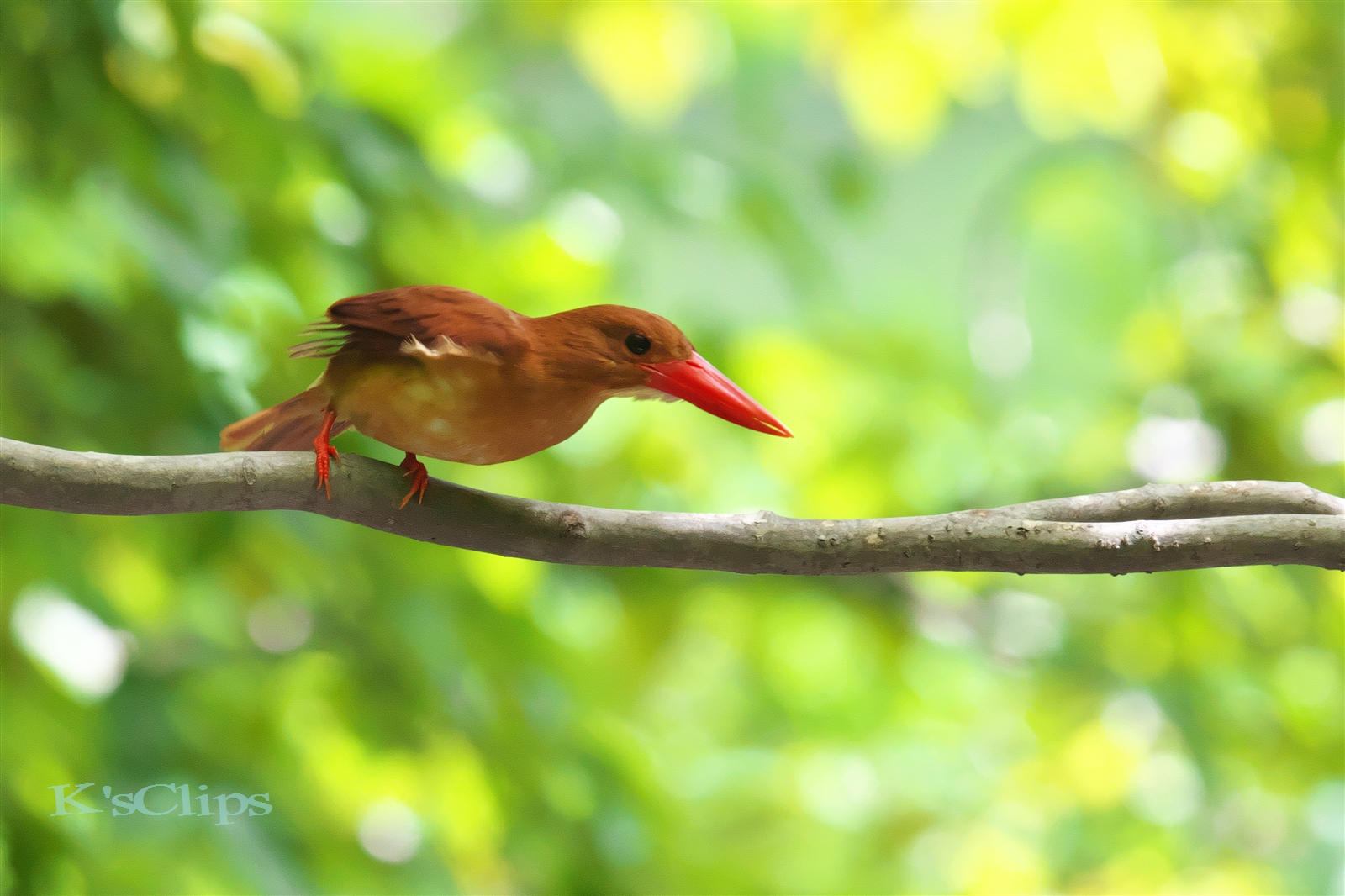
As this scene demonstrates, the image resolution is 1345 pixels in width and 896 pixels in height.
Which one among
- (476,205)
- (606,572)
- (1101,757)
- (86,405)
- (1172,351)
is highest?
(476,205)

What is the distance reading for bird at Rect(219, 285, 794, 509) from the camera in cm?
63

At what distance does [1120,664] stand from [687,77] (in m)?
1.13

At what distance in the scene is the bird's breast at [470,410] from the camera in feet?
2.06

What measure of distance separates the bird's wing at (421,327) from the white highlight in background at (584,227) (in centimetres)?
75

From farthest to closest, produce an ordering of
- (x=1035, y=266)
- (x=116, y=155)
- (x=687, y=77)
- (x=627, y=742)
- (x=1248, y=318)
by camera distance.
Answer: (x=1035, y=266), (x=1248, y=318), (x=687, y=77), (x=627, y=742), (x=116, y=155)

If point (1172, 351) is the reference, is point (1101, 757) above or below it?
below

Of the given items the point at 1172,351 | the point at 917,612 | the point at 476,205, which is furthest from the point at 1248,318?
the point at 476,205

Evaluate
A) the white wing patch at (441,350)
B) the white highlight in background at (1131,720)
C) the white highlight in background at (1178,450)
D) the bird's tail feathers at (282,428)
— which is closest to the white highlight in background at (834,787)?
the white highlight in background at (1131,720)

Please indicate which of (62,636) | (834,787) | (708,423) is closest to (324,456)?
(62,636)

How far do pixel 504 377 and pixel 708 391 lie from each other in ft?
0.41

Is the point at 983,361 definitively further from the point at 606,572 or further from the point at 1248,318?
the point at 606,572

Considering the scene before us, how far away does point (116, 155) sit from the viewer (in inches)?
43.9

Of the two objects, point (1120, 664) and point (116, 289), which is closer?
point (116, 289)

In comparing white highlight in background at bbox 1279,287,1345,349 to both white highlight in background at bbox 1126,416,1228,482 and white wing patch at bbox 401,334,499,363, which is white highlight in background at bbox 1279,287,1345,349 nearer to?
white highlight in background at bbox 1126,416,1228,482
